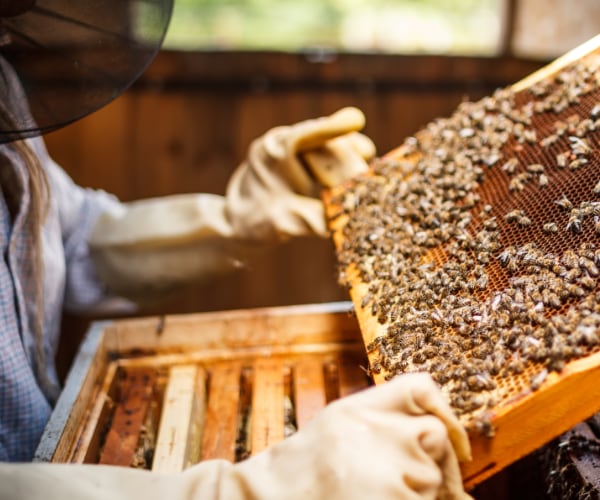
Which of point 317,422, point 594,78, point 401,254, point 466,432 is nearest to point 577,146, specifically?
point 594,78

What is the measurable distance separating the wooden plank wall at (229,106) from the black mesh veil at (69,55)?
2987mm

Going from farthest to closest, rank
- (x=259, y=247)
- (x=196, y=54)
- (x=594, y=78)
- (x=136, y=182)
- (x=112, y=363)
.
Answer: (x=136, y=182)
(x=196, y=54)
(x=259, y=247)
(x=112, y=363)
(x=594, y=78)

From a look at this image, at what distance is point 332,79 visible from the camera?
522 centimetres

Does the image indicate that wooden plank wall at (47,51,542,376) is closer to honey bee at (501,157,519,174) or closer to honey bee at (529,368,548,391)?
honey bee at (501,157,519,174)

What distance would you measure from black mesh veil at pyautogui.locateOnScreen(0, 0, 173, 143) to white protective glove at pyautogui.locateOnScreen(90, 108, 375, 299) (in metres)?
0.93

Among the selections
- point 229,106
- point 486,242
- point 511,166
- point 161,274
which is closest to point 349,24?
point 229,106

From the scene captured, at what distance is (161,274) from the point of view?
3.18m

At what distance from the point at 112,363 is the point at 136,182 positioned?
9.57 feet

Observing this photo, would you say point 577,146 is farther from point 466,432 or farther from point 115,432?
point 115,432

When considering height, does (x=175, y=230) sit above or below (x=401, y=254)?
above

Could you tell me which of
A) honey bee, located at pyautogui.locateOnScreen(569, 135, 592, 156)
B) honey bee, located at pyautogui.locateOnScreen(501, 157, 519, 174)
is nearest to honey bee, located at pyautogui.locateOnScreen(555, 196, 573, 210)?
honey bee, located at pyautogui.locateOnScreen(569, 135, 592, 156)

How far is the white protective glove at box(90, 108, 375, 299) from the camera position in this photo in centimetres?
286

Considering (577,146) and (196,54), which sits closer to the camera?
(577,146)

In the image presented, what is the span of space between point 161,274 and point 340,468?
2097mm
